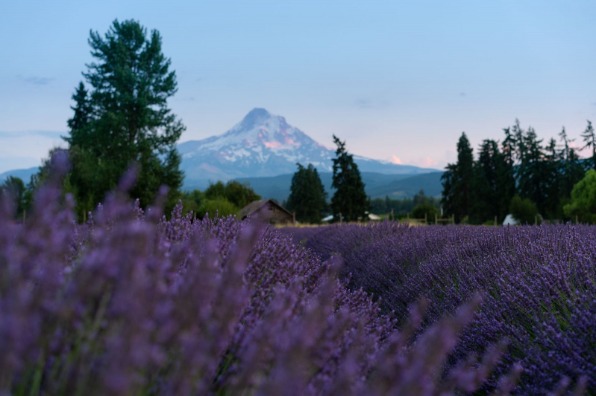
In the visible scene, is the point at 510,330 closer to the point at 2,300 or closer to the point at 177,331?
the point at 177,331

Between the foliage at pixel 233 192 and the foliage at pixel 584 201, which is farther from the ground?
the foliage at pixel 233 192

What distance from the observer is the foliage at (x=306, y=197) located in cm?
6819

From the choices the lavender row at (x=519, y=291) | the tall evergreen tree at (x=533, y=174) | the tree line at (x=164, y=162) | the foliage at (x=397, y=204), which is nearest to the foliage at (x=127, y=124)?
the tree line at (x=164, y=162)

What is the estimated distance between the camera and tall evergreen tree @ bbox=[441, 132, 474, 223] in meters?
51.6

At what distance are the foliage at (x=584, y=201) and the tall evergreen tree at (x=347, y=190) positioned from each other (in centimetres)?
1566

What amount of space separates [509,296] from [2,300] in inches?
115

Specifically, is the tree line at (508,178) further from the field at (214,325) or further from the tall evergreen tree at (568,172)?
the field at (214,325)

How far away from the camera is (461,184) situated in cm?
5178

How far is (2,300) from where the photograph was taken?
114 cm

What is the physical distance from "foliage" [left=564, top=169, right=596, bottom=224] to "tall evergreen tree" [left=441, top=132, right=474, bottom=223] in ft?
40.4

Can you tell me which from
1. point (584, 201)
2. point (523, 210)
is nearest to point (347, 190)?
point (523, 210)

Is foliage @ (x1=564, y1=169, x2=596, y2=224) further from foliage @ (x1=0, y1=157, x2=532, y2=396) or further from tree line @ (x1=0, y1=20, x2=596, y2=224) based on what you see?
foliage @ (x1=0, y1=157, x2=532, y2=396)

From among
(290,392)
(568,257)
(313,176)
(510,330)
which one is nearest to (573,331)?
(510,330)

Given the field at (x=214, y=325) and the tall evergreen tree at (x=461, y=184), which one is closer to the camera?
the field at (x=214, y=325)
